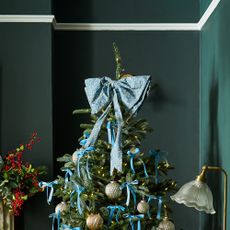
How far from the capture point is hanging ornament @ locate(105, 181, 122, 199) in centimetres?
301

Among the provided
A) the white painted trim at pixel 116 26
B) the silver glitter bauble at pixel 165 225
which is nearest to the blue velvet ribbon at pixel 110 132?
the silver glitter bauble at pixel 165 225

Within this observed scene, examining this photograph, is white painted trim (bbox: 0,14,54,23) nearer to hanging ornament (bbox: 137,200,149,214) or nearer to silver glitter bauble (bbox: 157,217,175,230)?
hanging ornament (bbox: 137,200,149,214)

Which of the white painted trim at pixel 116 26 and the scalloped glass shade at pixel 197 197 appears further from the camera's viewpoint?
the white painted trim at pixel 116 26

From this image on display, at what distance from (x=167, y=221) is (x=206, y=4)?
1858 millimetres

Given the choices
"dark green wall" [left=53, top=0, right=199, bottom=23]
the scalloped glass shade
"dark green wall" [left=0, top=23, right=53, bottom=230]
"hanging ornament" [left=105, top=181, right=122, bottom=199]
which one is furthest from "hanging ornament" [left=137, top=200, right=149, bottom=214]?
"dark green wall" [left=53, top=0, right=199, bottom=23]

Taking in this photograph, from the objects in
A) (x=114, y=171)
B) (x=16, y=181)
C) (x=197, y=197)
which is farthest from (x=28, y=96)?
(x=197, y=197)

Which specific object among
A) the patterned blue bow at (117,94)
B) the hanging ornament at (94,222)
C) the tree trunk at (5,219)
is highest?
the patterned blue bow at (117,94)

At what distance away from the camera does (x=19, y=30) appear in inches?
159

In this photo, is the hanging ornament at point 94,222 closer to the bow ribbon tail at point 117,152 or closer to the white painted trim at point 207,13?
the bow ribbon tail at point 117,152

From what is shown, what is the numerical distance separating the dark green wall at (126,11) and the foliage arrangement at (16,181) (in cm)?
131

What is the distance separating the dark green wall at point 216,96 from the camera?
11.1 feet

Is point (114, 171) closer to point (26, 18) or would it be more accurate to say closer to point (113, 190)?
point (113, 190)

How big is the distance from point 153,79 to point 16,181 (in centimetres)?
148

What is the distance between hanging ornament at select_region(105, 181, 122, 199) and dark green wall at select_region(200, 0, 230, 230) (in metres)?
0.76
